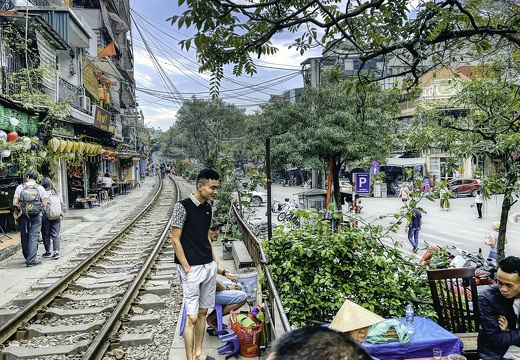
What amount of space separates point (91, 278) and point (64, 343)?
10.4 feet

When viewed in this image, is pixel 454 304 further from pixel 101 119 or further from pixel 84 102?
pixel 101 119

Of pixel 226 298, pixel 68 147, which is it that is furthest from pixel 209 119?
pixel 226 298

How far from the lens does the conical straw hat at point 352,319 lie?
3.31 meters

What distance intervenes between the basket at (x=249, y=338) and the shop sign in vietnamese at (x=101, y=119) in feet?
62.5

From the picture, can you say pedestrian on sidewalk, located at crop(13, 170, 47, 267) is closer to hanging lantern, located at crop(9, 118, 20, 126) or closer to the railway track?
the railway track

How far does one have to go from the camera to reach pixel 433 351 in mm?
3557

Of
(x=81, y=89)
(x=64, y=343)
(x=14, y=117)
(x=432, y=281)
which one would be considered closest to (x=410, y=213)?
(x=432, y=281)

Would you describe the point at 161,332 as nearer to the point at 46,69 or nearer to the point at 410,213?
the point at 410,213

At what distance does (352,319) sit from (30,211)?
7.49m

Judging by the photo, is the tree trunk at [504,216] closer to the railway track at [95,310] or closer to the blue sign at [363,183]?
the blue sign at [363,183]

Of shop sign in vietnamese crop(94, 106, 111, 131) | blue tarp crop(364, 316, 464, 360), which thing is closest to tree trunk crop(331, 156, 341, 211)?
shop sign in vietnamese crop(94, 106, 111, 131)

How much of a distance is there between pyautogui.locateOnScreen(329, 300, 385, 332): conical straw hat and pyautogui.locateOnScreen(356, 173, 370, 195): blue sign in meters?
9.22

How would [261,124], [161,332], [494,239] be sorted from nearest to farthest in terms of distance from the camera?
[161,332]
[494,239]
[261,124]

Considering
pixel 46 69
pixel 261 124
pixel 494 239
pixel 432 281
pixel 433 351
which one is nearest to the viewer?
pixel 433 351
